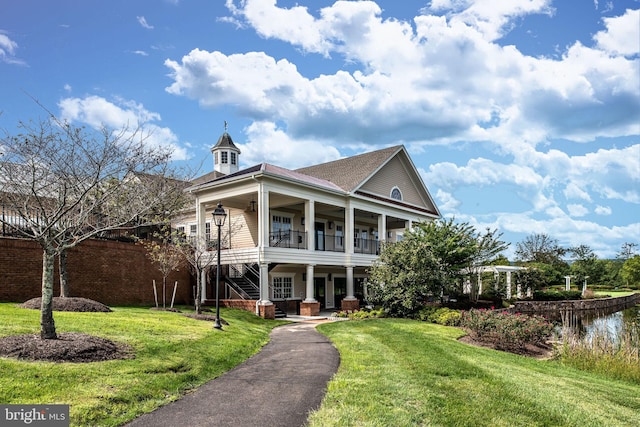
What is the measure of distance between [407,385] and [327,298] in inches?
884

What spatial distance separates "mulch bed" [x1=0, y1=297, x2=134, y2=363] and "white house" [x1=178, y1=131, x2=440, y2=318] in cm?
1235

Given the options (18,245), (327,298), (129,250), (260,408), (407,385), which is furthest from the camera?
(327,298)

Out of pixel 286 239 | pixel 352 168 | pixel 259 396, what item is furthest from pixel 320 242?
pixel 259 396

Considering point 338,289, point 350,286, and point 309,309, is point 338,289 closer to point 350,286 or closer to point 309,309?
point 350,286

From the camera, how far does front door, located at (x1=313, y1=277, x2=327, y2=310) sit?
98.4ft

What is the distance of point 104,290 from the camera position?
778 inches

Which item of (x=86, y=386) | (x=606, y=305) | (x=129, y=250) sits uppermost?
(x=129, y=250)

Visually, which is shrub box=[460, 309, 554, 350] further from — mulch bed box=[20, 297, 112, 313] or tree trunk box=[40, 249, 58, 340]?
tree trunk box=[40, 249, 58, 340]

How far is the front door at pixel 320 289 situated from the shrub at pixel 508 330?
13.7 metres

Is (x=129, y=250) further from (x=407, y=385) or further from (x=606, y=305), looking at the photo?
(x=606, y=305)

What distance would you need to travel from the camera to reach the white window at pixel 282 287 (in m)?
27.3

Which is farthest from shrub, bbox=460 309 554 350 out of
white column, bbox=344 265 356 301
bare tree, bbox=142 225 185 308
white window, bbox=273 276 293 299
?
white window, bbox=273 276 293 299

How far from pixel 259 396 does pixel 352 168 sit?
74.4 ft

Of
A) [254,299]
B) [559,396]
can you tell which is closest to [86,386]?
[559,396]
